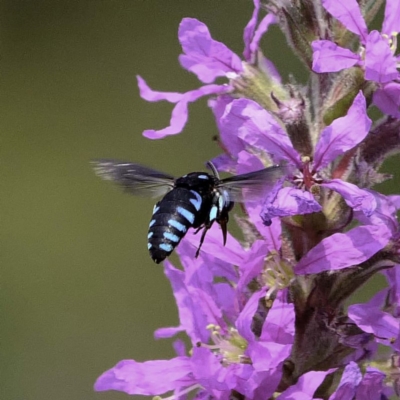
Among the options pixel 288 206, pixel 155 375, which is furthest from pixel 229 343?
pixel 288 206

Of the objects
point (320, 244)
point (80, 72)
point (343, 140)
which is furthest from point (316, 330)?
point (80, 72)

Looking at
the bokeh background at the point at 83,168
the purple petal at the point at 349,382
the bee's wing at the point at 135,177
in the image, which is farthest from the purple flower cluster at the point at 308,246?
the bokeh background at the point at 83,168

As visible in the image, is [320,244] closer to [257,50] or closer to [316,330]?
[316,330]

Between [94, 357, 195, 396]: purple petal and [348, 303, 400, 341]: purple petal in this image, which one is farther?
[94, 357, 195, 396]: purple petal

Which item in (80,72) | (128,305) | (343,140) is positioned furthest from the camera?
(80,72)

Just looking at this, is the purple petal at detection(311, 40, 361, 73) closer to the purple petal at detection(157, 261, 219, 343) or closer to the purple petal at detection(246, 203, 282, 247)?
the purple petal at detection(246, 203, 282, 247)

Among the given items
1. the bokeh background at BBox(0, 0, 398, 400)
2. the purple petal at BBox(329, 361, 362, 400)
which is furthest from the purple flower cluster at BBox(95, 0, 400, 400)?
the bokeh background at BBox(0, 0, 398, 400)

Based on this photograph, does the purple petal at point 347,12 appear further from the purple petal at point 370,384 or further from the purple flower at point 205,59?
the purple petal at point 370,384
